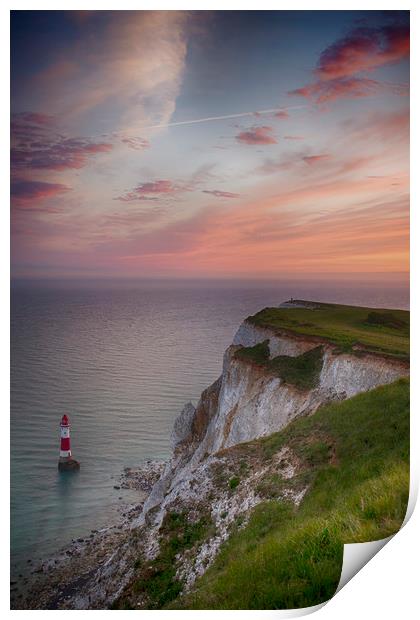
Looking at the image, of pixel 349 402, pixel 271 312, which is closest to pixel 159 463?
pixel 271 312

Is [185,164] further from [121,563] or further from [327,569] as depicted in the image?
[121,563]

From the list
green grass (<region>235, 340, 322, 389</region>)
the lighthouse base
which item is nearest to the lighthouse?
the lighthouse base

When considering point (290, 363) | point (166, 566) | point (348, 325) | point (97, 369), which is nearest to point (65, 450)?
point (97, 369)

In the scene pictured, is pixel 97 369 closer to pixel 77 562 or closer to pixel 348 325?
pixel 77 562

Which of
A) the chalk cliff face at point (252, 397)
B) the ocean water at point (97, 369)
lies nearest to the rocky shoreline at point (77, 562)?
the ocean water at point (97, 369)

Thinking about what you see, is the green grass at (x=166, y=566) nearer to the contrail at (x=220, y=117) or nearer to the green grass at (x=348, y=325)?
the green grass at (x=348, y=325)

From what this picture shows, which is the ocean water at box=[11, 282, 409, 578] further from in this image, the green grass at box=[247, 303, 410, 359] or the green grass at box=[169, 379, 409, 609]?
the green grass at box=[247, 303, 410, 359]
